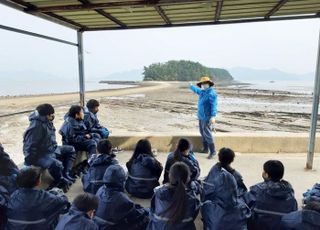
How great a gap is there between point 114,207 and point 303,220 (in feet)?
5.57

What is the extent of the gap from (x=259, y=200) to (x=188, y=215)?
0.74 metres

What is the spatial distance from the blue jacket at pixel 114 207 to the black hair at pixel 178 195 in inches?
19.1

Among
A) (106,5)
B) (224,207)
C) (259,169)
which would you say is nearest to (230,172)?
(224,207)

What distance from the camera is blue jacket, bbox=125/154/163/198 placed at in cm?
390

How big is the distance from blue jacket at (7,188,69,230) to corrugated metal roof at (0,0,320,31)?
257 centimetres

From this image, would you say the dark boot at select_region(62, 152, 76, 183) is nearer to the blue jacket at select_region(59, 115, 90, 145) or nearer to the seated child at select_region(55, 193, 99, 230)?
the blue jacket at select_region(59, 115, 90, 145)

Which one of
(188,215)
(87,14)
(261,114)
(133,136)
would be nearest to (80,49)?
(87,14)

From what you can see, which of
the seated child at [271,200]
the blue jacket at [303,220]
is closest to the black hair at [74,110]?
the seated child at [271,200]

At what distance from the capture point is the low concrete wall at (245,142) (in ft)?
20.9

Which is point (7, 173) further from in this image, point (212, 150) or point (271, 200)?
point (212, 150)

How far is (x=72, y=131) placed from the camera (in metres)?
4.84

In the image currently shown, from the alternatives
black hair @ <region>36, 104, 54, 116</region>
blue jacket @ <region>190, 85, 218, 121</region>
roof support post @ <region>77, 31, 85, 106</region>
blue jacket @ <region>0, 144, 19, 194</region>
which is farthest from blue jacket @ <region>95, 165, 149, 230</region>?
roof support post @ <region>77, 31, 85, 106</region>

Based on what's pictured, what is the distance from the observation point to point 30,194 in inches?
106

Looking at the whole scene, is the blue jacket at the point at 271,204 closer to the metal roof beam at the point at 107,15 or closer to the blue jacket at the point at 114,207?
the blue jacket at the point at 114,207
